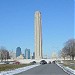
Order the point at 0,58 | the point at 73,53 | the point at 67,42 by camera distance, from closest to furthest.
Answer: the point at 73,53
the point at 67,42
the point at 0,58

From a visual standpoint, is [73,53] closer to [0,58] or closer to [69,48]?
[69,48]

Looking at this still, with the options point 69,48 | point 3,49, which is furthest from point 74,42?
point 3,49

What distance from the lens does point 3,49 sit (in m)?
186

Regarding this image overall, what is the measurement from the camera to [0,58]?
184 meters

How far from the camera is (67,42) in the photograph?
464 feet

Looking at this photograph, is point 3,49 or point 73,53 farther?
point 3,49

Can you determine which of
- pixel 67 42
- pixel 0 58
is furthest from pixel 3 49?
pixel 67 42

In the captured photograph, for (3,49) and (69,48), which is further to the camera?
(3,49)

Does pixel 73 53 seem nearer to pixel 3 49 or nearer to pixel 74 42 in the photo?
pixel 74 42

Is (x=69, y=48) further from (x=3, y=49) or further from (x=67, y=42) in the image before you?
(x=3, y=49)

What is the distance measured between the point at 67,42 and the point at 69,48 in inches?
215

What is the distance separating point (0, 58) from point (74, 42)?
6209cm

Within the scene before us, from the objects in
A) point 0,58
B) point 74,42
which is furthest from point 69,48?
point 0,58

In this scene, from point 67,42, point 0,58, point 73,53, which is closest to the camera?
point 73,53
